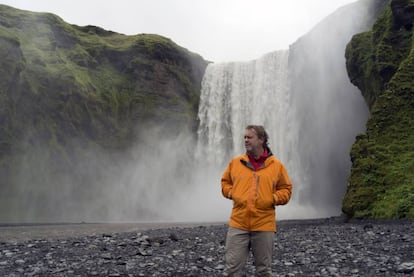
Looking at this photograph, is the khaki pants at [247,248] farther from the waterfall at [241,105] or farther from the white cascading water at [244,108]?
the waterfall at [241,105]

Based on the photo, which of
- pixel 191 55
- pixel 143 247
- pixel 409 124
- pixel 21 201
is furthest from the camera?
pixel 191 55

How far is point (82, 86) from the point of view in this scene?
50875 millimetres

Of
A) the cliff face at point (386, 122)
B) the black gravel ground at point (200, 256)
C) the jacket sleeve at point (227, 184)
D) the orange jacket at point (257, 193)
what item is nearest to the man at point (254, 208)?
the orange jacket at point (257, 193)

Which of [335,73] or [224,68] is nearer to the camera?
[335,73]

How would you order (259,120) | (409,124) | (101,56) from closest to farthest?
(409,124) < (259,120) < (101,56)

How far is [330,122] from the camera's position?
145ft

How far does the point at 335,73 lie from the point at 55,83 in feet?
103

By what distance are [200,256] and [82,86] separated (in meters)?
42.6

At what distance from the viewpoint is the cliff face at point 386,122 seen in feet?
76.5

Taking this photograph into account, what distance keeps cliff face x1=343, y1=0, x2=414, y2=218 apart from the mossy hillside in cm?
2711

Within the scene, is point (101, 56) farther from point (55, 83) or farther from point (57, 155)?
point (57, 155)

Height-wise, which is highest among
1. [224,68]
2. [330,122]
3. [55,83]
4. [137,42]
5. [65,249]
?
[137,42]

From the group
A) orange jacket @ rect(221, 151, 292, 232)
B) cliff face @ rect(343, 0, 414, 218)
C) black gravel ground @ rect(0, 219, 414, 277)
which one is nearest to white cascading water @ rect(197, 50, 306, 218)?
cliff face @ rect(343, 0, 414, 218)

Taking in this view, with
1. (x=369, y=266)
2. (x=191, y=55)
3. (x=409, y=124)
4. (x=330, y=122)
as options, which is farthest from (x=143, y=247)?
(x=191, y=55)
